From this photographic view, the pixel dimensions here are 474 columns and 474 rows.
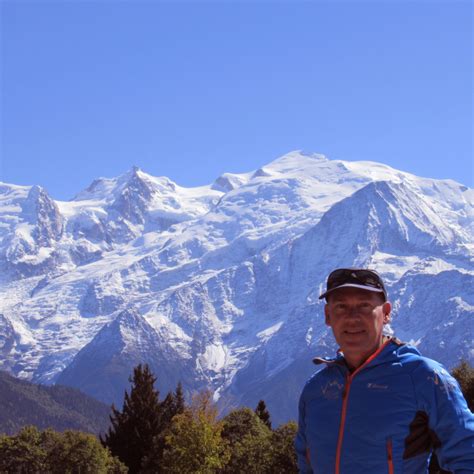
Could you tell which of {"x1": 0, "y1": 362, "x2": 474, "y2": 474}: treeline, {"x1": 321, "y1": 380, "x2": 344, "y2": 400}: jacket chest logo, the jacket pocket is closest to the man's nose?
{"x1": 321, "y1": 380, "x2": 344, "y2": 400}: jacket chest logo

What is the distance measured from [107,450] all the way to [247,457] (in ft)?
54.5

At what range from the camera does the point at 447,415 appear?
7.46 m

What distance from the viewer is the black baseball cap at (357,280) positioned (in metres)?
8.05

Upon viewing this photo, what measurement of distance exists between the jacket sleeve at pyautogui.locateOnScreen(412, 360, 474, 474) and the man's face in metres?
0.52

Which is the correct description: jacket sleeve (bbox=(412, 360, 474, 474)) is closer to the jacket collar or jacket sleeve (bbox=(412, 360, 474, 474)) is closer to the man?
the man

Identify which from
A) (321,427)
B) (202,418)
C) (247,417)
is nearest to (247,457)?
(202,418)

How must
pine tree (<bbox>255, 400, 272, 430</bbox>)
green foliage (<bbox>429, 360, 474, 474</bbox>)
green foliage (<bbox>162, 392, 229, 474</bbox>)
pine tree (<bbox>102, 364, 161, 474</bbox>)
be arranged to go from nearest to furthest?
green foliage (<bbox>162, 392, 229, 474</bbox>) < green foliage (<bbox>429, 360, 474, 474</bbox>) < pine tree (<bbox>102, 364, 161, 474</bbox>) < pine tree (<bbox>255, 400, 272, 430</bbox>)

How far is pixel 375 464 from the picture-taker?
24.7 ft


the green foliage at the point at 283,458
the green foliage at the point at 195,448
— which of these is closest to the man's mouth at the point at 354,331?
the green foliage at the point at 195,448

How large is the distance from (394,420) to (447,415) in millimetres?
438

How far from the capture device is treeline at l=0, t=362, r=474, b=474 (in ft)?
242

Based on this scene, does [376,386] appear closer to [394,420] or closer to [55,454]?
[394,420]

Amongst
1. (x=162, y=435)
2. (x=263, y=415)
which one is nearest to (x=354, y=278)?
(x=162, y=435)

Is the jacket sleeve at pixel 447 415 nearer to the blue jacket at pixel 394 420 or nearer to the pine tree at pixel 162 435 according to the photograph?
the blue jacket at pixel 394 420
